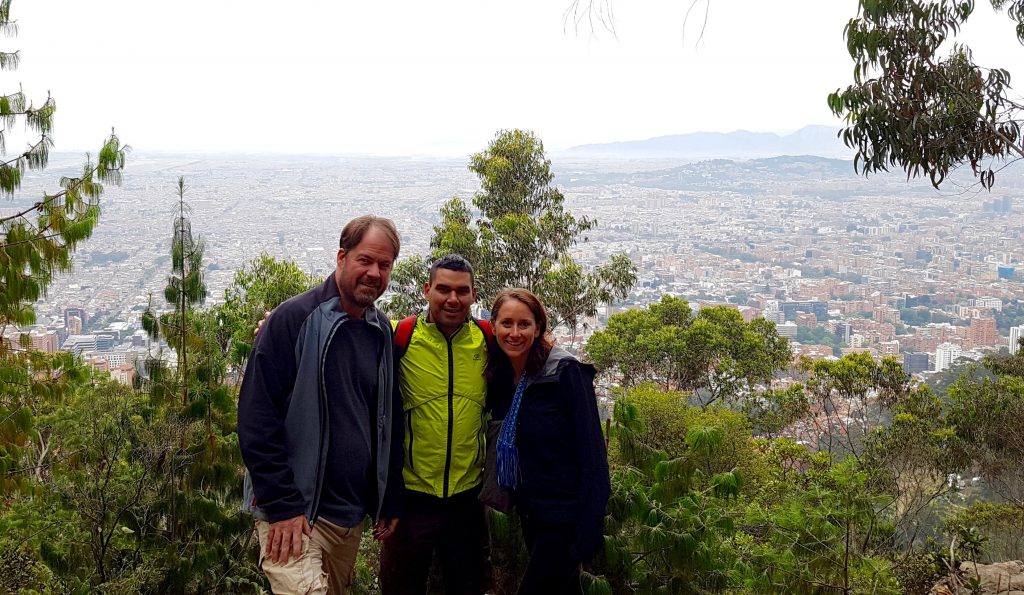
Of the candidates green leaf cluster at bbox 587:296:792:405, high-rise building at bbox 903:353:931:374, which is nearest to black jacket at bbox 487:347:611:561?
green leaf cluster at bbox 587:296:792:405

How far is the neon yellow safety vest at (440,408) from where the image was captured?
2.30m

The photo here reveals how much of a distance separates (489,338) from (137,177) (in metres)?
58.8

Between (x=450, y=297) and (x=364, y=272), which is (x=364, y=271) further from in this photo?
(x=450, y=297)

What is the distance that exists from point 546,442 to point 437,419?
1.07 feet

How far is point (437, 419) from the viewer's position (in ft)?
7.53

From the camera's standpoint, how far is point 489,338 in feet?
7.86

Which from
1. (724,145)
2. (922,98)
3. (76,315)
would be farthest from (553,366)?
(724,145)

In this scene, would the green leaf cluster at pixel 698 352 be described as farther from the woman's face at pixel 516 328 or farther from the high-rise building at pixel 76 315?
the high-rise building at pixel 76 315

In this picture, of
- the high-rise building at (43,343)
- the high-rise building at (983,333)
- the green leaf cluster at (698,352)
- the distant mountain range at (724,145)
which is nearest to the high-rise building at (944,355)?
the high-rise building at (983,333)

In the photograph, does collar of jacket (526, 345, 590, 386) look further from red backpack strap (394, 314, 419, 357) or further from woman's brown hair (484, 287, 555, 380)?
red backpack strap (394, 314, 419, 357)

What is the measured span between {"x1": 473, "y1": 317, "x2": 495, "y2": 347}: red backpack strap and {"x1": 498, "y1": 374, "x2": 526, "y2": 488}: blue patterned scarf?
181 mm

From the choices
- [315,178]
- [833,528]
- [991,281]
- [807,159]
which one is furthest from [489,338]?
[807,159]

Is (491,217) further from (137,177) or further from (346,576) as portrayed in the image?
(137,177)

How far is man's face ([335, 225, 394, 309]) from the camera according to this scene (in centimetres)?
212
